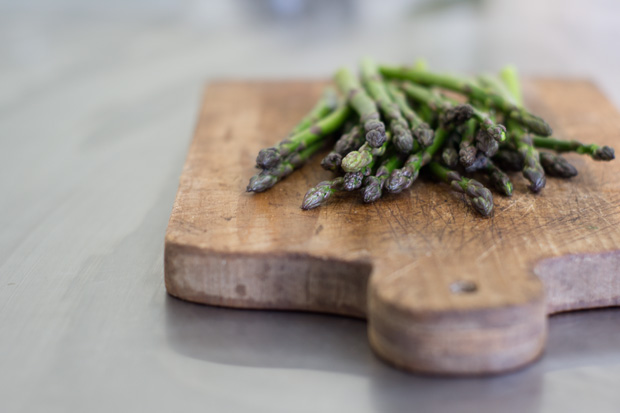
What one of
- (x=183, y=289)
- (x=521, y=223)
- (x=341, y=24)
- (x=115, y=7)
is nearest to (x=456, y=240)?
(x=521, y=223)

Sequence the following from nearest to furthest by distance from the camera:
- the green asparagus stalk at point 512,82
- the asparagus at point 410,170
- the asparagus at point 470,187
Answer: the asparagus at point 470,187 < the asparagus at point 410,170 < the green asparagus stalk at point 512,82

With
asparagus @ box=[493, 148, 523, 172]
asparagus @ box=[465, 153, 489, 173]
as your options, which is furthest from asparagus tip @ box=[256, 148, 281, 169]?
asparagus @ box=[493, 148, 523, 172]

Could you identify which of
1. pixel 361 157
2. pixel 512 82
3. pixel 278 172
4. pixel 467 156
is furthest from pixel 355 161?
pixel 512 82

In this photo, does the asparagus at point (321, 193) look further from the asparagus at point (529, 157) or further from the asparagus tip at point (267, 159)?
the asparagus at point (529, 157)

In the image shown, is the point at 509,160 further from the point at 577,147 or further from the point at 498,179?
the point at 577,147

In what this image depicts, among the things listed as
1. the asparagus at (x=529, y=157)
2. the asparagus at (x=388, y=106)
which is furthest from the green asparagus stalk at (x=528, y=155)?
the asparagus at (x=388, y=106)

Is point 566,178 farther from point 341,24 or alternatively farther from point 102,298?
point 341,24

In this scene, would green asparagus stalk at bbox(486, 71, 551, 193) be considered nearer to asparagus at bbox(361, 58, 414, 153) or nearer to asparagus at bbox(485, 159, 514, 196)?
asparagus at bbox(485, 159, 514, 196)
